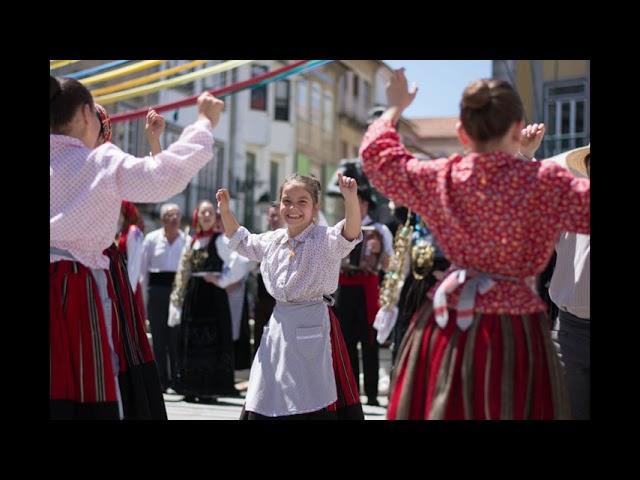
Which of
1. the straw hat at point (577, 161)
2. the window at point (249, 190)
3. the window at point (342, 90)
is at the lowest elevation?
the straw hat at point (577, 161)

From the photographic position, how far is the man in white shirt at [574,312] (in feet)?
13.7

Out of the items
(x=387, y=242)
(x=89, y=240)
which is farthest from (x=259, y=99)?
(x=89, y=240)

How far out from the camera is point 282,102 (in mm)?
39719

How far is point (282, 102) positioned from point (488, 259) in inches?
1454

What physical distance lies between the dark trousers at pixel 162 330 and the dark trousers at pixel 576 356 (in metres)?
5.79

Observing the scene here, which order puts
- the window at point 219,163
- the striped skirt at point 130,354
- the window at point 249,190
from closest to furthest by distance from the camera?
1. the striped skirt at point 130,354
2. the window at point 249,190
3. the window at point 219,163

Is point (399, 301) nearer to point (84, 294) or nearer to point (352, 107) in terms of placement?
point (84, 294)

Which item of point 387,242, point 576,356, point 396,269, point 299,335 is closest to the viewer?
point 576,356

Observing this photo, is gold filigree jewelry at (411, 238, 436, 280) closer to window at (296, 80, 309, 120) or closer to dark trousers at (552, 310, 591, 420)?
dark trousers at (552, 310, 591, 420)

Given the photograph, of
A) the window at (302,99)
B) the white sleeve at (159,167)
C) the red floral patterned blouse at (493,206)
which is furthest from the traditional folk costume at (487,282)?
the window at (302,99)

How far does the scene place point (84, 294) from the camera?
3664mm

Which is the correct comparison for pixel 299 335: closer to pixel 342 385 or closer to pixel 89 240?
pixel 342 385

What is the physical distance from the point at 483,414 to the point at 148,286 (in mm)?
7028

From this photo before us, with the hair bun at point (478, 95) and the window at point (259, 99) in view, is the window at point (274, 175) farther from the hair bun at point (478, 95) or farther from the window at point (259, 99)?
the hair bun at point (478, 95)
